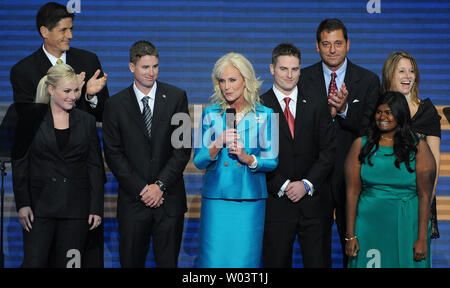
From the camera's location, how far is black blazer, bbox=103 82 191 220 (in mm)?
4047

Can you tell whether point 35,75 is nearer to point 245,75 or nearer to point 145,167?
point 145,167

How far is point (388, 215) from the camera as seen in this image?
390 cm

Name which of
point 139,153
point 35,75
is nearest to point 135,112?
point 139,153

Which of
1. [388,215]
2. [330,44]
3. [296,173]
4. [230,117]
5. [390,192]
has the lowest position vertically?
[388,215]

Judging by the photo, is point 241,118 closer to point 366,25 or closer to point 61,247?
point 61,247

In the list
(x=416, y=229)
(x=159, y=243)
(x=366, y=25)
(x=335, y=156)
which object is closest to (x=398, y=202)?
(x=416, y=229)

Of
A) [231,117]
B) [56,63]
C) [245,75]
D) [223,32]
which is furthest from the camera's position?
[223,32]

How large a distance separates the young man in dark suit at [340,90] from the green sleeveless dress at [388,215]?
392 millimetres

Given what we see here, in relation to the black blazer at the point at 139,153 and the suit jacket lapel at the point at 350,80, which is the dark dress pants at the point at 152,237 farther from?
the suit jacket lapel at the point at 350,80

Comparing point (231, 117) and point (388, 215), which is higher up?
point (231, 117)

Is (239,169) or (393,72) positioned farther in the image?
(393,72)

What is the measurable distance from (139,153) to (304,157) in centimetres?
105

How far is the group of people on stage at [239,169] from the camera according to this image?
3832 mm

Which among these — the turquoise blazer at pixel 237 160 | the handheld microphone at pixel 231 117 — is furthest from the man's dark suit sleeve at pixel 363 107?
the handheld microphone at pixel 231 117
